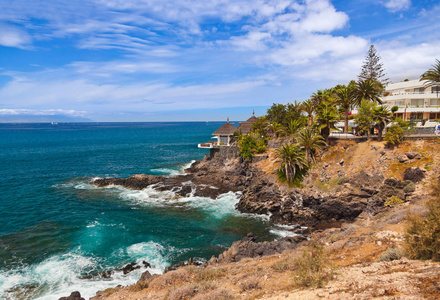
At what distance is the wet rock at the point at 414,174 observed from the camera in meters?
27.5

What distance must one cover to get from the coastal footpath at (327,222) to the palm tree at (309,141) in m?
1.51

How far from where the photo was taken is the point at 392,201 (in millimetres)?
26719

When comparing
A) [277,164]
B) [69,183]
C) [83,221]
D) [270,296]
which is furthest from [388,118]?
[69,183]

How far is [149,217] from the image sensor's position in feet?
107

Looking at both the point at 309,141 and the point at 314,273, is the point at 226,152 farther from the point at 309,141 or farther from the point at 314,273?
the point at 314,273

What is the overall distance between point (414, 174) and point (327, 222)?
36.0 ft

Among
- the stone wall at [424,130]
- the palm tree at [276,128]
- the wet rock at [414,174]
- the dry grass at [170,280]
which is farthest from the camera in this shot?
the palm tree at [276,128]

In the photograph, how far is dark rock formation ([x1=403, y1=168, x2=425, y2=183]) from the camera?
27.5 meters

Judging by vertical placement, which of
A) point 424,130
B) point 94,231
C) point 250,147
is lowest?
point 94,231

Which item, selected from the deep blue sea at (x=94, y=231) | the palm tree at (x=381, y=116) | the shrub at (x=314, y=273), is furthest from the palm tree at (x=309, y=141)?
the shrub at (x=314, y=273)

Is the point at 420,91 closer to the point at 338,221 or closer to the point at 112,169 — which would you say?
the point at 338,221

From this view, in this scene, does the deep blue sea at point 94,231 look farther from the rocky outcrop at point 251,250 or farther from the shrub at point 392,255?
the shrub at point 392,255

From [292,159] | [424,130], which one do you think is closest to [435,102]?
[424,130]

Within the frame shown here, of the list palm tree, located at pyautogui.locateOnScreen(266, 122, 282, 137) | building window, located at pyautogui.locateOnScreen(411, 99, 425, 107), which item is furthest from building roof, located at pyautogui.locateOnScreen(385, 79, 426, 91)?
palm tree, located at pyautogui.locateOnScreen(266, 122, 282, 137)
